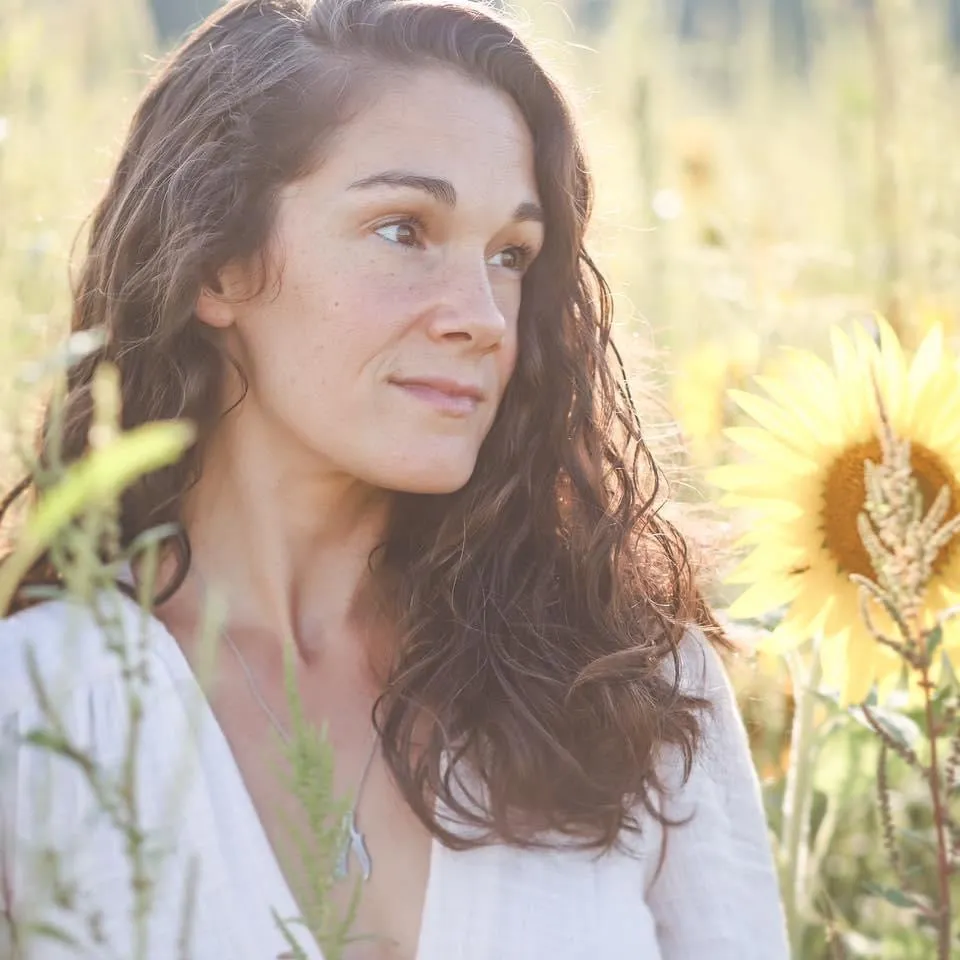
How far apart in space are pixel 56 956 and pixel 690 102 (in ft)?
12.0

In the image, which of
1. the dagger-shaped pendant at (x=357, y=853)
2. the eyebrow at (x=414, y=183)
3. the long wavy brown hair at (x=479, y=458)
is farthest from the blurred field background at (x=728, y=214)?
the dagger-shaped pendant at (x=357, y=853)

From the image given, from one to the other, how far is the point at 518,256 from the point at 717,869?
749 mm

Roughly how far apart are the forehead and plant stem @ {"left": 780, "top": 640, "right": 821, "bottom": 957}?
0.63m

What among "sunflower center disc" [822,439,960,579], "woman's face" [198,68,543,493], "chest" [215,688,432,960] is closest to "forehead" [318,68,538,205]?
"woman's face" [198,68,543,493]

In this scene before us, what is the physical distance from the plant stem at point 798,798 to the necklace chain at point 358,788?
49 cm

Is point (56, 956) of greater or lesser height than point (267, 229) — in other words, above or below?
below

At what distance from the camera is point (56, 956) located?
1.32 m

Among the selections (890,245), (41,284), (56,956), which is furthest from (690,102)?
(56,956)

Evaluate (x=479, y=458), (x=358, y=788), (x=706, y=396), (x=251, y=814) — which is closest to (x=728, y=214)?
(x=706, y=396)

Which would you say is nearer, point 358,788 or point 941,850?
point 941,850

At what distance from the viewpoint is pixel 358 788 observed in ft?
5.24

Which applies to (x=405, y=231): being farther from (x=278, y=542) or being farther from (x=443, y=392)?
(x=278, y=542)

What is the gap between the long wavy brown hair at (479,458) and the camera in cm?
161

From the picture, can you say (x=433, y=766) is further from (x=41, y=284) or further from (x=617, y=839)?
(x=41, y=284)
